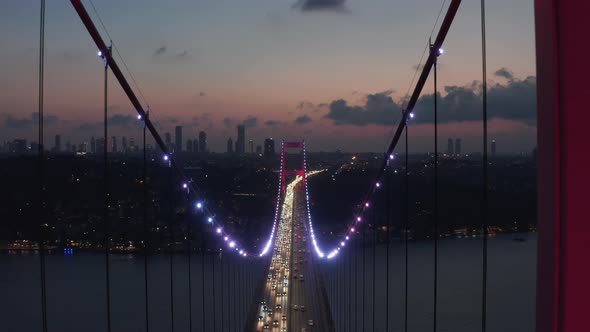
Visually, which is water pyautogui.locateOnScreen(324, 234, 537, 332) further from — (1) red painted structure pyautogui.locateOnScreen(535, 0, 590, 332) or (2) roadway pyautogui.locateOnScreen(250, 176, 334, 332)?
(1) red painted structure pyautogui.locateOnScreen(535, 0, 590, 332)

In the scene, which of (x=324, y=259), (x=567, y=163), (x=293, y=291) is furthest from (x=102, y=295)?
(x=567, y=163)

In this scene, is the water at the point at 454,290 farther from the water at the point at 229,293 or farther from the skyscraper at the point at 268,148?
the skyscraper at the point at 268,148

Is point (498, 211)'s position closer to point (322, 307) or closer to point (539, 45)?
point (322, 307)

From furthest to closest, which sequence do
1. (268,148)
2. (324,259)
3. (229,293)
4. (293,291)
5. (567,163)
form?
(268,148) → (324,259) → (293,291) → (229,293) → (567,163)

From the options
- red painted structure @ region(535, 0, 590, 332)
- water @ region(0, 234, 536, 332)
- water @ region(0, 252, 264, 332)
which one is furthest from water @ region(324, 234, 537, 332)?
red painted structure @ region(535, 0, 590, 332)

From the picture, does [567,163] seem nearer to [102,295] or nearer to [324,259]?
[102,295]

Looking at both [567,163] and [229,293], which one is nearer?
[567,163]

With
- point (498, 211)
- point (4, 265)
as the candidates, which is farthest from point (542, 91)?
point (4, 265)
